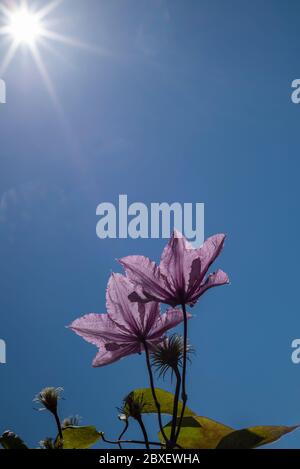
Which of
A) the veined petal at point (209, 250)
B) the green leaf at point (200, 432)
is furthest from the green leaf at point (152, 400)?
the veined petal at point (209, 250)

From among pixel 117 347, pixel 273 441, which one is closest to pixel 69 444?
pixel 117 347

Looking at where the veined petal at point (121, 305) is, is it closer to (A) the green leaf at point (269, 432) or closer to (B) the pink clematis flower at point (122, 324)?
(B) the pink clematis flower at point (122, 324)

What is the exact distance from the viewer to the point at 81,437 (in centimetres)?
59

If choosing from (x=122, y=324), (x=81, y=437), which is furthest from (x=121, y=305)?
(x=81, y=437)

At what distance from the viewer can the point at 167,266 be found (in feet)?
1.91

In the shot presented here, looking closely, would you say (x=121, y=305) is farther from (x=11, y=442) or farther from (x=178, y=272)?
(x=11, y=442)

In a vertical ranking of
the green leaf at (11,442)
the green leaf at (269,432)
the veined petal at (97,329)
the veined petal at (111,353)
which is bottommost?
the green leaf at (11,442)

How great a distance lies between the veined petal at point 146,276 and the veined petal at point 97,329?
7 cm

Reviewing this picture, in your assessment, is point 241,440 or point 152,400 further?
point 152,400

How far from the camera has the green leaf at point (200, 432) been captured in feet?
1.82

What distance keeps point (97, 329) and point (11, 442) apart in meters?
0.15

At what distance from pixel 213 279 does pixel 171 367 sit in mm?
111
